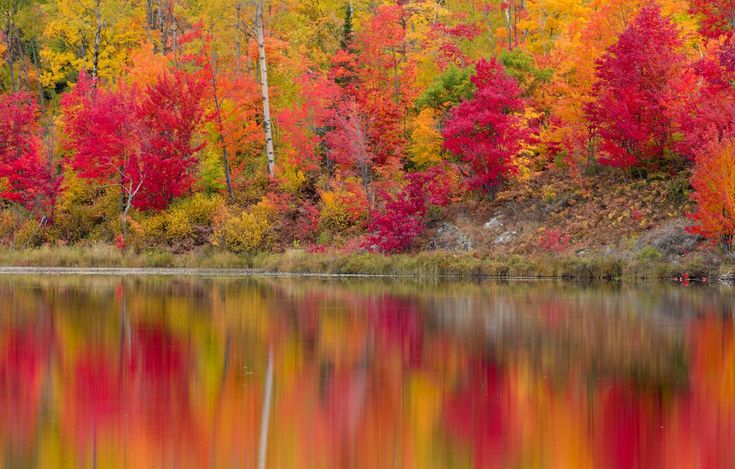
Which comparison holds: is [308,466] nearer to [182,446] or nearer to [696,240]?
[182,446]

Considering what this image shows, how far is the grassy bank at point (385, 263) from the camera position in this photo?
3675 cm

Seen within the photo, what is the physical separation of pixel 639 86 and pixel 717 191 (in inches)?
248

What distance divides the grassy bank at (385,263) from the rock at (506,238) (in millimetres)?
1506

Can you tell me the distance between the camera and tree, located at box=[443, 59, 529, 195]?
138 ft

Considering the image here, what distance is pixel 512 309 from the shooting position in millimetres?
26734

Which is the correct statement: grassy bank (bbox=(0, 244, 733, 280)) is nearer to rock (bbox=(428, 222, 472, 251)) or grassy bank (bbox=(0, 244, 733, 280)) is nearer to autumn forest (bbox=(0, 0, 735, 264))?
autumn forest (bbox=(0, 0, 735, 264))

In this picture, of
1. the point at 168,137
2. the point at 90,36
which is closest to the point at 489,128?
the point at 168,137

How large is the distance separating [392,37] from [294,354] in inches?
1401

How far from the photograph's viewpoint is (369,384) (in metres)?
16.2

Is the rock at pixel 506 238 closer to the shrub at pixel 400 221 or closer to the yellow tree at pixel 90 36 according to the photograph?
the shrub at pixel 400 221

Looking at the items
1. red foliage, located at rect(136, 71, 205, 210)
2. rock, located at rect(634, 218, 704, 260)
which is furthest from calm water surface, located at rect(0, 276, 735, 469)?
red foliage, located at rect(136, 71, 205, 210)

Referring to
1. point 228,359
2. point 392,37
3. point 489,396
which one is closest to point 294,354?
point 228,359

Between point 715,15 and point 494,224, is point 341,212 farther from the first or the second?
point 715,15

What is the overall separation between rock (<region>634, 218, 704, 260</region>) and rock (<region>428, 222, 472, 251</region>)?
6.83 metres
